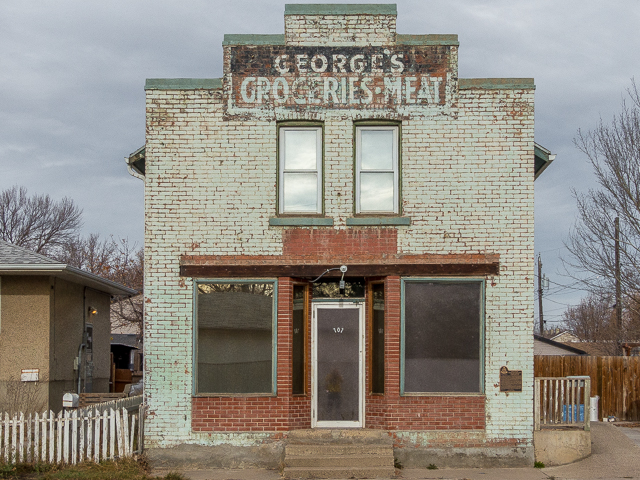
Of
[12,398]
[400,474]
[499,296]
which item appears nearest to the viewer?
[400,474]

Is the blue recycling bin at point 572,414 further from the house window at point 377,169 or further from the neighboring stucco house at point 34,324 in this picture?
the neighboring stucco house at point 34,324

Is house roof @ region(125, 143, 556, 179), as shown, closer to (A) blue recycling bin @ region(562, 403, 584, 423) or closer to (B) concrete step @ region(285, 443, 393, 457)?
(A) blue recycling bin @ region(562, 403, 584, 423)

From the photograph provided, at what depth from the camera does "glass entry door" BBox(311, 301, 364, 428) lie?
12.4m

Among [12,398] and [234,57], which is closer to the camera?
[234,57]

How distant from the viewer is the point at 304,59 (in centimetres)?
1236

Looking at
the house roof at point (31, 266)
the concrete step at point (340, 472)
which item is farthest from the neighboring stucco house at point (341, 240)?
the house roof at point (31, 266)

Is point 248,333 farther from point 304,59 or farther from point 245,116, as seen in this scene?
point 304,59

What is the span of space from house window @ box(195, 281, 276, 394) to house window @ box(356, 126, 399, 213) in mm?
2209

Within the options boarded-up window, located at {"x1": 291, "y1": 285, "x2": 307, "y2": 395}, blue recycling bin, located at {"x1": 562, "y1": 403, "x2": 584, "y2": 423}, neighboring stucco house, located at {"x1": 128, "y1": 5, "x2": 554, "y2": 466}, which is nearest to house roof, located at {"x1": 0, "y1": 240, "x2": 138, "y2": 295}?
neighboring stucco house, located at {"x1": 128, "y1": 5, "x2": 554, "y2": 466}

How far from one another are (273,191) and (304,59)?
91.8 inches

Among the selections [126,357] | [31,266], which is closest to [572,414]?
[31,266]

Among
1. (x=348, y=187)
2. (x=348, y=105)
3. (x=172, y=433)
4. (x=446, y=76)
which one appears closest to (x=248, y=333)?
(x=172, y=433)

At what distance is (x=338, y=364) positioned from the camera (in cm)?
1246

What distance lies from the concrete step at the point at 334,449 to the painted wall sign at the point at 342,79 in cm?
562
